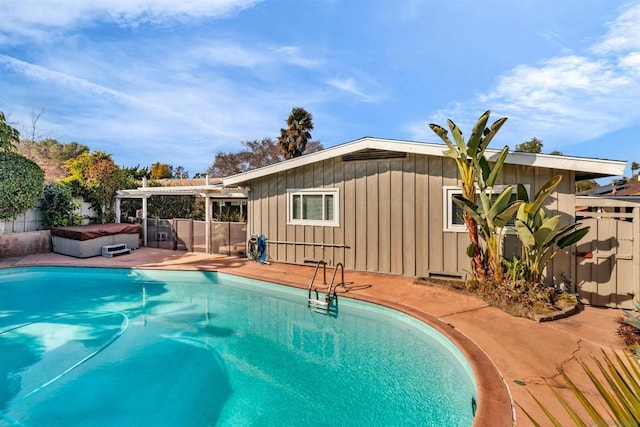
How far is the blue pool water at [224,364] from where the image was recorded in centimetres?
363

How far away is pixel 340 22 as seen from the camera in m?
10.4

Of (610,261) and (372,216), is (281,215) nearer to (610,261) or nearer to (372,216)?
(372,216)

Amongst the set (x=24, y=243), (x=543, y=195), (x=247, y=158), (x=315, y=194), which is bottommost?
(x=24, y=243)

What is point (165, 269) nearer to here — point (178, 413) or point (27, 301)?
point (27, 301)

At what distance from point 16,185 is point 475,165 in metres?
15.0

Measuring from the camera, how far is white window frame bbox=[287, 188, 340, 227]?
8.99 metres

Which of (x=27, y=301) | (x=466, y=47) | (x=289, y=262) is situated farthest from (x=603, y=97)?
(x=27, y=301)

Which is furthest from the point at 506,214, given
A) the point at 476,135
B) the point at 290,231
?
the point at 290,231

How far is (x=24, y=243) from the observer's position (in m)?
11.4

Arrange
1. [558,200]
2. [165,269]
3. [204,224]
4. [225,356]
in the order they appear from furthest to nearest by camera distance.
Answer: [204,224]
[165,269]
[558,200]
[225,356]

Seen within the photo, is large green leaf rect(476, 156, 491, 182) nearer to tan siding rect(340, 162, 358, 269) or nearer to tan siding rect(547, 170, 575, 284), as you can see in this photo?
tan siding rect(547, 170, 575, 284)

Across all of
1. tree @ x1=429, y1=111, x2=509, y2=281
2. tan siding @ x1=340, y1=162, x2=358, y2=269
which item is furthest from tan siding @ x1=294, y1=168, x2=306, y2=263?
tree @ x1=429, y1=111, x2=509, y2=281

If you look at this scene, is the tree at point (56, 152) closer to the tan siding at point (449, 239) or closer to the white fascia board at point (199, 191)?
the white fascia board at point (199, 191)

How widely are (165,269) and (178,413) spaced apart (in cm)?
632
